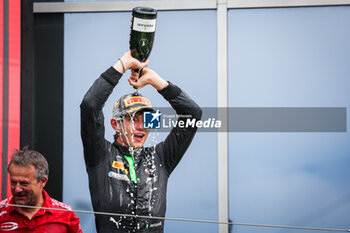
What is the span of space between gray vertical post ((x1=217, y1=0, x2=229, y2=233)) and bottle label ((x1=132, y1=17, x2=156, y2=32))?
0.56 m

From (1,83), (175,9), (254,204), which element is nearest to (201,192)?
(254,204)

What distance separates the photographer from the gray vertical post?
2715 millimetres

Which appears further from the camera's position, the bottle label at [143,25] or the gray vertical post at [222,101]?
the gray vertical post at [222,101]

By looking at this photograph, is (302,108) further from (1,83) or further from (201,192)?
(1,83)

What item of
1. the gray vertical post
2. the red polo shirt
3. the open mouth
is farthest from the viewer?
the gray vertical post

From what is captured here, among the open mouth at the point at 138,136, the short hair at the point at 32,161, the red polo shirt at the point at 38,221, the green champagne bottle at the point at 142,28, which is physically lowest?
the red polo shirt at the point at 38,221

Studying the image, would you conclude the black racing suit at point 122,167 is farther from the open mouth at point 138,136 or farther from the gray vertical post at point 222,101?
the gray vertical post at point 222,101

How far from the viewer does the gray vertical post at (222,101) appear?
2715 mm

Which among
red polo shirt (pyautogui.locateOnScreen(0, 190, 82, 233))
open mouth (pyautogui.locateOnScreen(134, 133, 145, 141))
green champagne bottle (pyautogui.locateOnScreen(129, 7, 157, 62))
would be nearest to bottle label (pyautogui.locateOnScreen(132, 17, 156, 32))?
green champagne bottle (pyautogui.locateOnScreen(129, 7, 157, 62))

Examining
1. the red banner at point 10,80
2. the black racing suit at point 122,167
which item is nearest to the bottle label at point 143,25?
the black racing suit at point 122,167

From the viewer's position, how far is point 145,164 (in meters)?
2.46

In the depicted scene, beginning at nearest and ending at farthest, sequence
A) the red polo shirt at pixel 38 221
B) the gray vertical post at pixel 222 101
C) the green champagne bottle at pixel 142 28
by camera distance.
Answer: the red polo shirt at pixel 38 221
the green champagne bottle at pixel 142 28
the gray vertical post at pixel 222 101

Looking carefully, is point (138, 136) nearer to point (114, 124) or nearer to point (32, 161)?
point (114, 124)

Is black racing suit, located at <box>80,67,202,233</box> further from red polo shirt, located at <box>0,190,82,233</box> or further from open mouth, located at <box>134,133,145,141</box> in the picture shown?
red polo shirt, located at <box>0,190,82,233</box>
